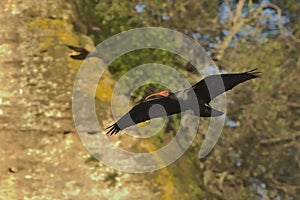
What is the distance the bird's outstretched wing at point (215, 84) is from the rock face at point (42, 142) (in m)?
3.15

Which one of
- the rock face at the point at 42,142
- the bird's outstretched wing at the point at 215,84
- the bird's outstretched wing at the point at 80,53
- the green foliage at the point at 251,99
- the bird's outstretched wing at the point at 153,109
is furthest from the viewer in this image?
the green foliage at the point at 251,99

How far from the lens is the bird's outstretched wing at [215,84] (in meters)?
4.13

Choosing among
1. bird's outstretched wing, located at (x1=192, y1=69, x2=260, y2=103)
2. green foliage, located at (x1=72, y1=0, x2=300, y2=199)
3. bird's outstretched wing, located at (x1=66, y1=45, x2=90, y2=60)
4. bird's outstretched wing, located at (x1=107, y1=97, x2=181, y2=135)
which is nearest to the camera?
bird's outstretched wing, located at (x1=192, y1=69, x2=260, y2=103)

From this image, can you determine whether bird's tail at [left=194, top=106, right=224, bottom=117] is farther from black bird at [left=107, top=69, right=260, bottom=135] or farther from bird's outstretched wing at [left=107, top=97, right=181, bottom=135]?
bird's outstretched wing at [left=107, top=97, right=181, bottom=135]

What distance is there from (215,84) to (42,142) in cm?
354

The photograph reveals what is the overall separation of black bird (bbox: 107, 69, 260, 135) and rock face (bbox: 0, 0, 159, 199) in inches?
112

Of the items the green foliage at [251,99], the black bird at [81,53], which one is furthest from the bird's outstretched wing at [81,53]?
the green foliage at [251,99]

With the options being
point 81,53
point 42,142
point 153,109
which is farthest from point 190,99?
point 81,53

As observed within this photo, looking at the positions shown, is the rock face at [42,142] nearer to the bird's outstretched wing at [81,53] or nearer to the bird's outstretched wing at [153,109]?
the bird's outstretched wing at [81,53]

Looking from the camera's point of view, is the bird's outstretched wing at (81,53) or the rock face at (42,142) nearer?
the rock face at (42,142)

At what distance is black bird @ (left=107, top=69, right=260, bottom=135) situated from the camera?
421 centimetres

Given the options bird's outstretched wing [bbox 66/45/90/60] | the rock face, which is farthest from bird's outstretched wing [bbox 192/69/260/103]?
bird's outstretched wing [bbox 66/45/90/60]

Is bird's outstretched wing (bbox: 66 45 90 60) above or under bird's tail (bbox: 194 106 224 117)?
under

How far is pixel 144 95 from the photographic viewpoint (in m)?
10.6
